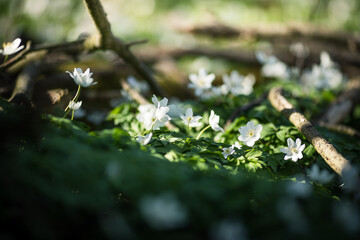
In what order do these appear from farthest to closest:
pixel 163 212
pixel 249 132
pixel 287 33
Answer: pixel 287 33 → pixel 249 132 → pixel 163 212

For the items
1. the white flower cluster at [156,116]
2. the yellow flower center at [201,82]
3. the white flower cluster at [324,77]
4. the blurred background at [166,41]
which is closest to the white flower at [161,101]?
the white flower cluster at [156,116]

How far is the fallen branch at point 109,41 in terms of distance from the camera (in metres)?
2.11

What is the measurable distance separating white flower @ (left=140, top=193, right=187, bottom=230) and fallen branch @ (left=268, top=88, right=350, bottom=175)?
1009 millimetres

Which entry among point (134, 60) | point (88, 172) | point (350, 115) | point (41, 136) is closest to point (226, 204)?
point (88, 172)

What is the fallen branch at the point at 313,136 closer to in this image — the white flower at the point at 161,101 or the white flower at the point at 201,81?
the white flower at the point at 201,81

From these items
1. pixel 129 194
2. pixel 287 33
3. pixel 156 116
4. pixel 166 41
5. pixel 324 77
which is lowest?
pixel 166 41

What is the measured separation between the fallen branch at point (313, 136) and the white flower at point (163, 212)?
1009 mm

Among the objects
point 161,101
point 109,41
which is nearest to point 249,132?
point 161,101

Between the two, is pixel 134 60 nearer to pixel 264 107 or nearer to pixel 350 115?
pixel 264 107

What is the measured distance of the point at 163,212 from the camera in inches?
36.8

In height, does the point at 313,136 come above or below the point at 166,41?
above

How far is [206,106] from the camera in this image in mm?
2754

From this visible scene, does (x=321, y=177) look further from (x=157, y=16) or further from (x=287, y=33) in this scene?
(x=157, y=16)

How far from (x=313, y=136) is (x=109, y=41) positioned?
1.87 meters
